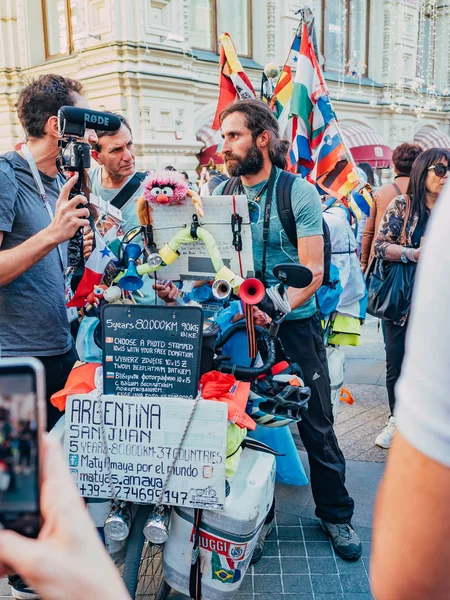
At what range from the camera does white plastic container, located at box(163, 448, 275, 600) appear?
1737 millimetres

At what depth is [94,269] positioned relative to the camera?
1935 mm

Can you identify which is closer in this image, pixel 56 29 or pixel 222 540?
pixel 222 540

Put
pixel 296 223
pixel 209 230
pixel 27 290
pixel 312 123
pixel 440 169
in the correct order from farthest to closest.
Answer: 1. pixel 312 123
2. pixel 440 169
3. pixel 296 223
4. pixel 27 290
5. pixel 209 230

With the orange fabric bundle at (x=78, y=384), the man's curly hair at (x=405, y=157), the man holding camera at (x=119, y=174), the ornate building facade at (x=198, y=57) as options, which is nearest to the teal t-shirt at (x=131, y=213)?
the man holding camera at (x=119, y=174)

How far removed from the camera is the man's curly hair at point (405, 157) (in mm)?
4215

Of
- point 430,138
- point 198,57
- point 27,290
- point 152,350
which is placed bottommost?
point 152,350

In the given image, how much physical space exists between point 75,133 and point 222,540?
1.40 meters

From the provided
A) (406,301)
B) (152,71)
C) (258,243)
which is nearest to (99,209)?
(258,243)

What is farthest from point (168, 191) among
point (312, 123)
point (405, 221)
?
point (312, 123)

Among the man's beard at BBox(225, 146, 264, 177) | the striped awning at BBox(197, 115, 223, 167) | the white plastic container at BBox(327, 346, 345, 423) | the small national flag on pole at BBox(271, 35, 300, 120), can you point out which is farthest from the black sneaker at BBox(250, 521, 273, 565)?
the striped awning at BBox(197, 115, 223, 167)

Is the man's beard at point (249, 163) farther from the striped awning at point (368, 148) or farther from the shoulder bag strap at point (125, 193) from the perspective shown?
the striped awning at point (368, 148)

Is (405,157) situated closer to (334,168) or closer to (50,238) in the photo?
(334,168)

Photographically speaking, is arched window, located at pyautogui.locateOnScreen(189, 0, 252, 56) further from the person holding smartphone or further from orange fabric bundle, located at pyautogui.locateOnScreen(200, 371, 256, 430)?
the person holding smartphone

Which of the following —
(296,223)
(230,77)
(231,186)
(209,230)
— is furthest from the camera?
(230,77)
